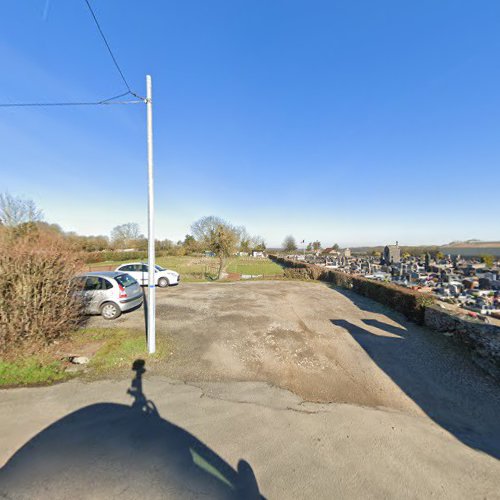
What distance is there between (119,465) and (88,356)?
310 centimetres

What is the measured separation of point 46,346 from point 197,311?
14.2 feet

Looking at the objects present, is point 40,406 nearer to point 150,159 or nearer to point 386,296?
point 150,159

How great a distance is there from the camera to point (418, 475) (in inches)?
95.1

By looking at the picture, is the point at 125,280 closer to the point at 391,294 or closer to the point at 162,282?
the point at 162,282

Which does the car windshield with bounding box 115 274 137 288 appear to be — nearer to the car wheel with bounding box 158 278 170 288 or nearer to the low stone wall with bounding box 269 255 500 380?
the car wheel with bounding box 158 278 170 288

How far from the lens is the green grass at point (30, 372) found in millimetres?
3773

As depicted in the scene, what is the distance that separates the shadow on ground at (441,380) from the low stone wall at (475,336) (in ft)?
0.68

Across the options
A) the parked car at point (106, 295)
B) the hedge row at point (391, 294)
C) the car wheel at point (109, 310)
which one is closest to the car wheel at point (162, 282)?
the parked car at point (106, 295)

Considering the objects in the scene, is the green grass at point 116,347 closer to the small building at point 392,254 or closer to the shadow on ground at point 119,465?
the shadow on ground at point 119,465

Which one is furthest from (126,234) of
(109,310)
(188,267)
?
(109,310)

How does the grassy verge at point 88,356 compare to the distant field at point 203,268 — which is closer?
the grassy verge at point 88,356

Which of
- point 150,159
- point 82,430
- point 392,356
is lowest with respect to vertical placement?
point 392,356

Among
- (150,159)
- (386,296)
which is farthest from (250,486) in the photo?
(386,296)

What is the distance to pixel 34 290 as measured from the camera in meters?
4.50
